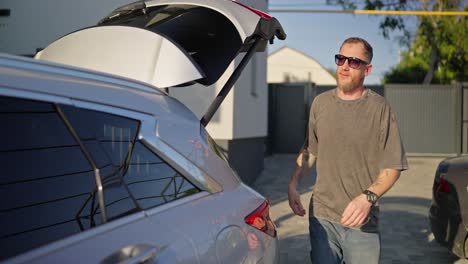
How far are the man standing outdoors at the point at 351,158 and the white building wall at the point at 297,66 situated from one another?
56.3 meters

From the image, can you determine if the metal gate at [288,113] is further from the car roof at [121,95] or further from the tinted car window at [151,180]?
the tinted car window at [151,180]

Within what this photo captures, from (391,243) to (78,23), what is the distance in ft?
18.6

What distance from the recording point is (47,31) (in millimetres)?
8359

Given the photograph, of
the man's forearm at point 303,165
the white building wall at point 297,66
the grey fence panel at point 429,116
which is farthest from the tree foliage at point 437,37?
the white building wall at point 297,66

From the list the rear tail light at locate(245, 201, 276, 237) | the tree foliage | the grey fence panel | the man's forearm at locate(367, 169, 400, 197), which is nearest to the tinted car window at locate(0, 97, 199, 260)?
the rear tail light at locate(245, 201, 276, 237)

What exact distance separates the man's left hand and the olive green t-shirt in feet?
0.87

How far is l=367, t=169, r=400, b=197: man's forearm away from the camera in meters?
2.86

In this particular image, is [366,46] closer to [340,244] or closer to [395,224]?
[340,244]

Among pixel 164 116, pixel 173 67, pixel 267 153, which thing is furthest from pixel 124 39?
pixel 267 153

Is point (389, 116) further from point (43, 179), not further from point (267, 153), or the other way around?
point (267, 153)

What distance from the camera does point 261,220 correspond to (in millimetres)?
2375

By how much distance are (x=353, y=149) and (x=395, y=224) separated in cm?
487

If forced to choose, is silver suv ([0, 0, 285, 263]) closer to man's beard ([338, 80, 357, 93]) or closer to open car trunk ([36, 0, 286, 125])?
open car trunk ([36, 0, 286, 125])

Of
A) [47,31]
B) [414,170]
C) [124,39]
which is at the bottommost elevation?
[414,170]
